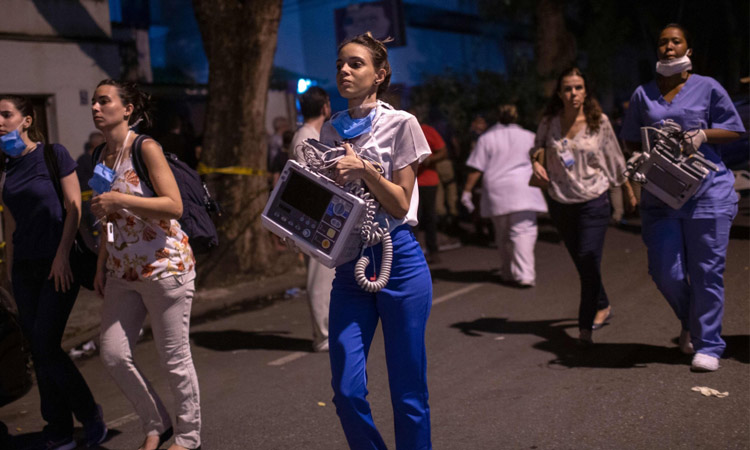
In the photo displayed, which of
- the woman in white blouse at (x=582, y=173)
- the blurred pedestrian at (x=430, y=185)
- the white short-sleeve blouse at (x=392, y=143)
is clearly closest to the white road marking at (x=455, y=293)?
the blurred pedestrian at (x=430, y=185)

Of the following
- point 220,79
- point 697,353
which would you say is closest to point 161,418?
point 697,353

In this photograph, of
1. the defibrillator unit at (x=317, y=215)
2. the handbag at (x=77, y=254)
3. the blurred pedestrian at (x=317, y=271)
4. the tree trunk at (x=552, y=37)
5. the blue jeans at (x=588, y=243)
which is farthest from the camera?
the tree trunk at (x=552, y=37)

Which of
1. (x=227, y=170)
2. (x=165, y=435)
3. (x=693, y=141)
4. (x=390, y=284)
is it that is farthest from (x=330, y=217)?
(x=227, y=170)

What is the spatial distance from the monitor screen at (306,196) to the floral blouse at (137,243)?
1.04 m

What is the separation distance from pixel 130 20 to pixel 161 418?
52.9ft

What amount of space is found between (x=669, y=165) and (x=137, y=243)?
3.18 m

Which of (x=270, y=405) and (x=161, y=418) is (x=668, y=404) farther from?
(x=161, y=418)

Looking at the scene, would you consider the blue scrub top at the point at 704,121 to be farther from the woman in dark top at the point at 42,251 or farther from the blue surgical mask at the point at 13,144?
the blue surgical mask at the point at 13,144

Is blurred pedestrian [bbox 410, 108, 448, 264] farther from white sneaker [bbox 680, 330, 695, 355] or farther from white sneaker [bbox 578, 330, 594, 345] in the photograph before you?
white sneaker [bbox 680, 330, 695, 355]

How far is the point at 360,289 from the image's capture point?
3627mm

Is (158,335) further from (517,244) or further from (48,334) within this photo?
(517,244)

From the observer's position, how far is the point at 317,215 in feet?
11.6

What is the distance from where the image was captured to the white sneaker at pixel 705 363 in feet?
18.3

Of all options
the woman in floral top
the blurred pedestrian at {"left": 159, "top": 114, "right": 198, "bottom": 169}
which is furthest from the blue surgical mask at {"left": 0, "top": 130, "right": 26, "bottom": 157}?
the blurred pedestrian at {"left": 159, "top": 114, "right": 198, "bottom": 169}
